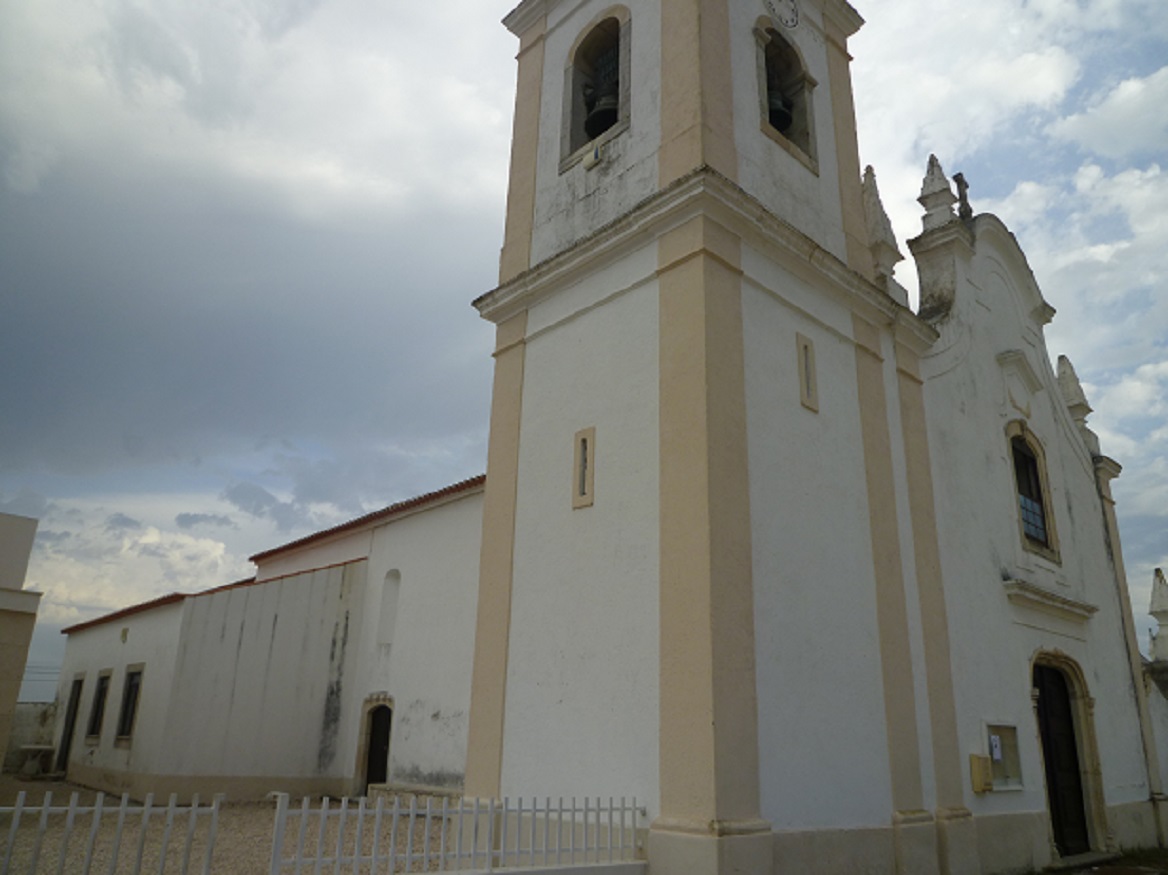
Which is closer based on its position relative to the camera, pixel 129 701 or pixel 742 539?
pixel 742 539

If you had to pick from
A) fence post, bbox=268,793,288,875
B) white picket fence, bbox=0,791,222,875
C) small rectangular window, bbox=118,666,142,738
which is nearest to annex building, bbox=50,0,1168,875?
small rectangular window, bbox=118,666,142,738

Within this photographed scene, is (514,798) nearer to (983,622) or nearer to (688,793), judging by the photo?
(688,793)

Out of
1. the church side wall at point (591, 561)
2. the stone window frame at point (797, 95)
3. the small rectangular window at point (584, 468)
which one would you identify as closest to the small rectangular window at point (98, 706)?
the church side wall at point (591, 561)

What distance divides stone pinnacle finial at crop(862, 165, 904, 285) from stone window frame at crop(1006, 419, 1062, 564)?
11.3 ft

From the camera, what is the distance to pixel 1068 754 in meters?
11.3

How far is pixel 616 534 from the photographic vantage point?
24.7 feet

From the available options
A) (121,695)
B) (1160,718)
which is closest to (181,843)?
(121,695)

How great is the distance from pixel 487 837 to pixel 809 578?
11.2 ft

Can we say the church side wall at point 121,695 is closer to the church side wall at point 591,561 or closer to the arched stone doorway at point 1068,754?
the church side wall at point 591,561

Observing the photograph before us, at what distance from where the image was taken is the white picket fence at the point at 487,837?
4.86 meters

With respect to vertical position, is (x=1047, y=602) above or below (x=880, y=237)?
below

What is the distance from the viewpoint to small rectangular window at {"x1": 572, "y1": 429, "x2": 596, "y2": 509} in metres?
7.96

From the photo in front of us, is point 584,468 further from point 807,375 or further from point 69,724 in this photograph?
point 69,724

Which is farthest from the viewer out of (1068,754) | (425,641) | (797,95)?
(425,641)
